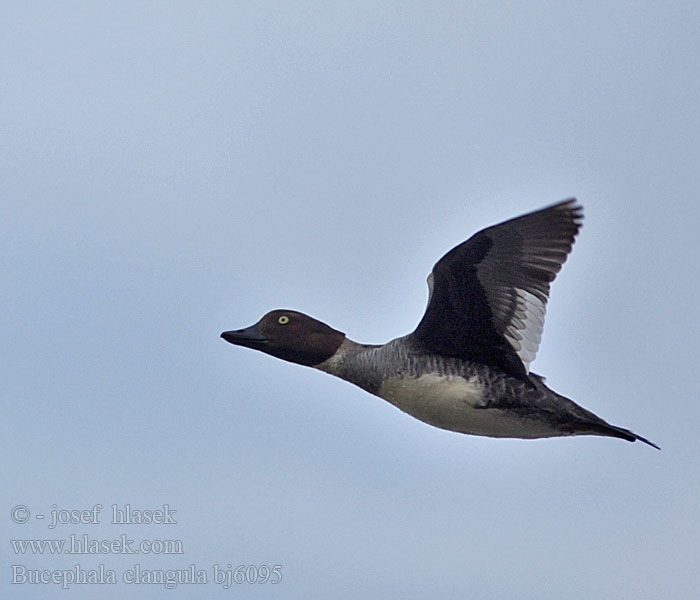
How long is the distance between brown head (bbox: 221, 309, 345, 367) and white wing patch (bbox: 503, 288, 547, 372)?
1.58m

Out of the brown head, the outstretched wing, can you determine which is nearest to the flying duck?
the outstretched wing

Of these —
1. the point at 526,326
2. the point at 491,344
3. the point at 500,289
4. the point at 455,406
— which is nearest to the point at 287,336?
the point at 455,406

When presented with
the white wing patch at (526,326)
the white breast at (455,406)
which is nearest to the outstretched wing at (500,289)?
the white wing patch at (526,326)

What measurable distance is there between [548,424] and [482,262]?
1.38m

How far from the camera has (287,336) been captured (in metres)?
11.0

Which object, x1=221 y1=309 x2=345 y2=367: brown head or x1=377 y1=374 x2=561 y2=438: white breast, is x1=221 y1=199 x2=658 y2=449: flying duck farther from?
x1=221 y1=309 x2=345 y2=367: brown head

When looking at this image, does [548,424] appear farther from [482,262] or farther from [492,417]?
[482,262]

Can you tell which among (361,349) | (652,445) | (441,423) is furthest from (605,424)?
(361,349)

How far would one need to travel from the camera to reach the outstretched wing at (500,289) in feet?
32.7

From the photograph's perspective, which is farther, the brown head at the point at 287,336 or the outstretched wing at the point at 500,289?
the brown head at the point at 287,336

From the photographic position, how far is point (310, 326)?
11023 millimetres

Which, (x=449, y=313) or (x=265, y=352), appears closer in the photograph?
(x=449, y=313)

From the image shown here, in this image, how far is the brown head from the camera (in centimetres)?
1092

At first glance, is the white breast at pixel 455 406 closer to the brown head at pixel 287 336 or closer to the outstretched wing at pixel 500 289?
the outstretched wing at pixel 500 289
